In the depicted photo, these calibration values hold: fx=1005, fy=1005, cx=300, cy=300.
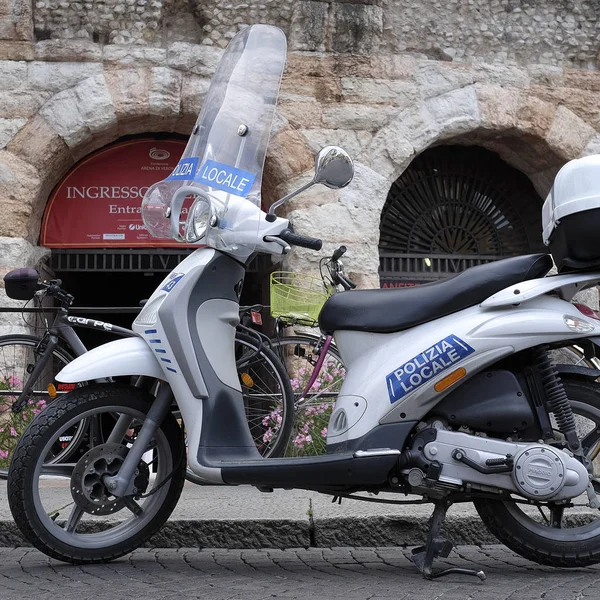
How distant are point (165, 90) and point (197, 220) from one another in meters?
4.28

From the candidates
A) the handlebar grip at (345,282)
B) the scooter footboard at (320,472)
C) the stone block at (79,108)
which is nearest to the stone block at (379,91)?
the stone block at (79,108)

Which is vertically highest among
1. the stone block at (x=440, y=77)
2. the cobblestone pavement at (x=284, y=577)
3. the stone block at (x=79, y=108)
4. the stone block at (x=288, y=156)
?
the stone block at (x=440, y=77)

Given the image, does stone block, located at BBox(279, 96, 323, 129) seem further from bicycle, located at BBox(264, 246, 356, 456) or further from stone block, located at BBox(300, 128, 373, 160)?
bicycle, located at BBox(264, 246, 356, 456)

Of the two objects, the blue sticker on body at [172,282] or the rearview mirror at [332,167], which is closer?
the rearview mirror at [332,167]

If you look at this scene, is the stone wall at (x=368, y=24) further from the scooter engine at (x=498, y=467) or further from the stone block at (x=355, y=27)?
the scooter engine at (x=498, y=467)

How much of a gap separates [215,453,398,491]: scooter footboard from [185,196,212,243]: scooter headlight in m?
0.85

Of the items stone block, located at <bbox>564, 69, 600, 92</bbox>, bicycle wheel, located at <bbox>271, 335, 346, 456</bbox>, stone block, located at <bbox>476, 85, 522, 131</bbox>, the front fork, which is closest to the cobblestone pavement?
the front fork

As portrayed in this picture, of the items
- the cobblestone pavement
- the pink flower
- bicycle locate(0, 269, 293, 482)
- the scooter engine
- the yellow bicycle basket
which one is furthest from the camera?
the pink flower

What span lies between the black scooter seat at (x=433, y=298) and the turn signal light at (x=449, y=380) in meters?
0.21

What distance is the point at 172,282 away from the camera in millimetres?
3566

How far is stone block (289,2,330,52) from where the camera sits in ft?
25.8

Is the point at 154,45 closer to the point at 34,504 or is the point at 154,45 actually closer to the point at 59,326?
the point at 59,326

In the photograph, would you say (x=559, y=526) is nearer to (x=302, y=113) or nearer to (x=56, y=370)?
(x=56, y=370)

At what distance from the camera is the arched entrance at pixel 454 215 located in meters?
8.90
